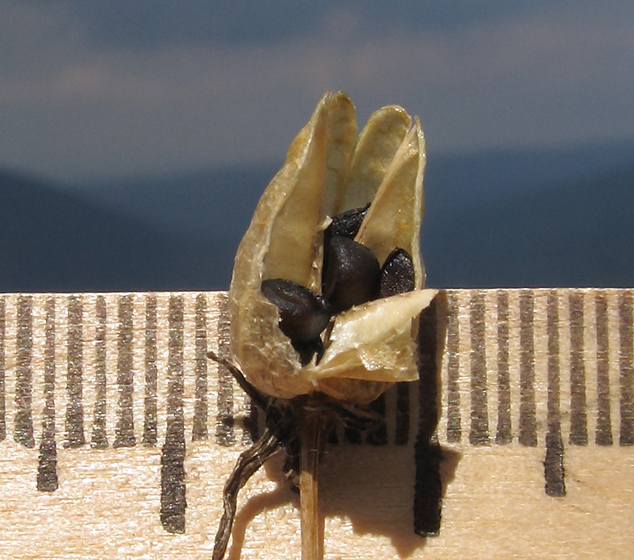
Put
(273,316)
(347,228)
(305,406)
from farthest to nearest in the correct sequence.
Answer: (347,228)
(305,406)
(273,316)

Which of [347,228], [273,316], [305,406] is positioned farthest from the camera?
[347,228]

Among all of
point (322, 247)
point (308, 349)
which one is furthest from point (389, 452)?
point (322, 247)

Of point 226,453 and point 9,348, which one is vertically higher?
point 9,348

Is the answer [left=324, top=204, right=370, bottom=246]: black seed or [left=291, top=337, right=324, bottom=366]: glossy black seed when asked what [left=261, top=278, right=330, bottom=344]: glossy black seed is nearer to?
[left=291, top=337, right=324, bottom=366]: glossy black seed

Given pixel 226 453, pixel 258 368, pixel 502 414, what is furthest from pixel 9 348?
pixel 502 414

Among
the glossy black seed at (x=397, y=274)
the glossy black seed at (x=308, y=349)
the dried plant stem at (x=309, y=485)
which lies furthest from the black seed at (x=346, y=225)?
the dried plant stem at (x=309, y=485)

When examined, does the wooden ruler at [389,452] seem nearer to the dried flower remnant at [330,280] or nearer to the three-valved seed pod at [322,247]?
the dried flower remnant at [330,280]

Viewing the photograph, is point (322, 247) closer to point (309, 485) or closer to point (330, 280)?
point (330, 280)

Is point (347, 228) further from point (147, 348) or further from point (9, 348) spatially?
point (9, 348)
